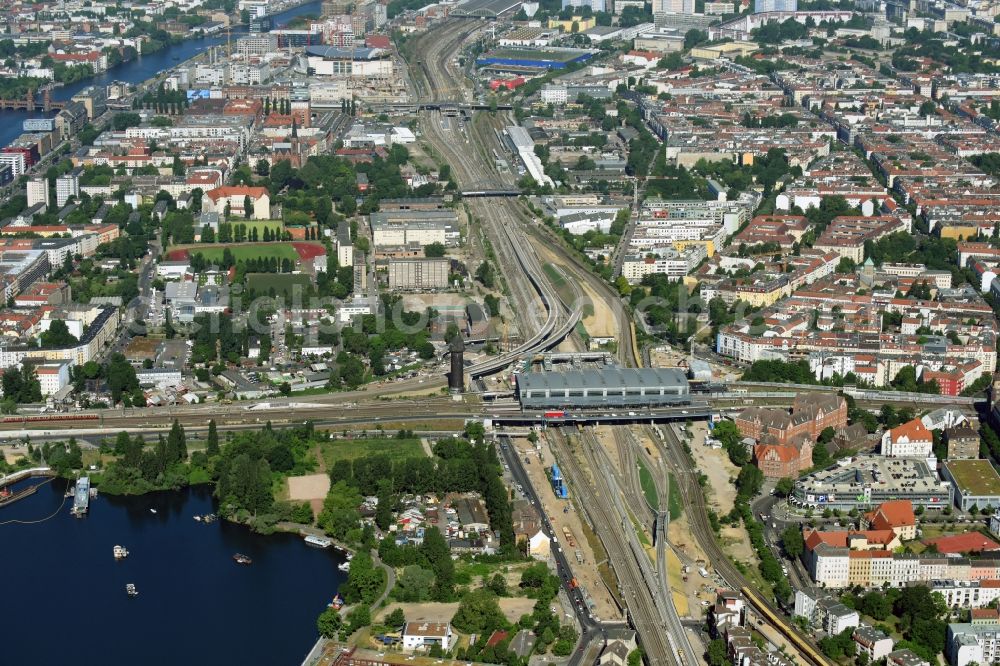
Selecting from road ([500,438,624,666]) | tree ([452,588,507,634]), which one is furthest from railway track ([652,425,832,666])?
tree ([452,588,507,634])

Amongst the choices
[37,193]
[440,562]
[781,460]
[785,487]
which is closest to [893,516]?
[785,487]

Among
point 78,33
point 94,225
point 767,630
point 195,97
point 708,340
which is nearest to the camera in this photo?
point 767,630

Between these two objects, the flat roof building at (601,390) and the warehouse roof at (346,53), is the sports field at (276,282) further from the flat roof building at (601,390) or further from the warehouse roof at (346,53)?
the warehouse roof at (346,53)

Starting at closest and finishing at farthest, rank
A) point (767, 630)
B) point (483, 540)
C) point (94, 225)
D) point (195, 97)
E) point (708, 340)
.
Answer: point (767, 630), point (483, 540), point (708, 340), point (94, 225), point (195, 97)

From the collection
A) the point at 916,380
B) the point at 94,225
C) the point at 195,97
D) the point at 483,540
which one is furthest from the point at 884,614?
the point at 195,97

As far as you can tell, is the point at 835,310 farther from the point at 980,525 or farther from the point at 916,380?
the point at 980,525

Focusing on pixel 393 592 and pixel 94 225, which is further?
pixel 94 225

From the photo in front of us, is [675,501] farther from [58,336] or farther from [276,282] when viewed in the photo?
[276,282]
